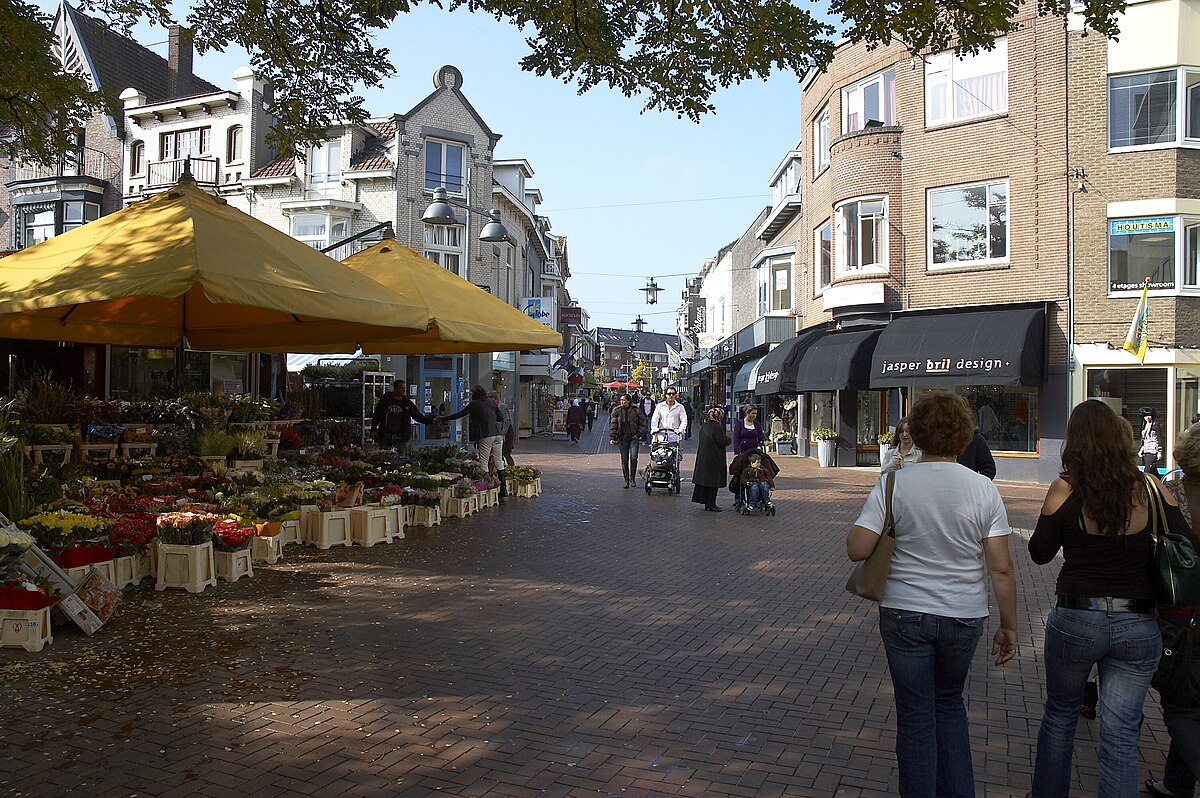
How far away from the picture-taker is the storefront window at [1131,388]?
18.1m

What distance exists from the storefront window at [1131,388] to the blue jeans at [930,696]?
17.0 metres

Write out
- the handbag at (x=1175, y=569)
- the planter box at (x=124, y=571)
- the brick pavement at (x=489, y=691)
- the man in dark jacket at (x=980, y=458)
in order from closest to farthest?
the handbag at (x=1175, y=569) < the brick pavement at (x=489, y=691) < the planter box at (x=124, y=571) < the man in dark jacket at (x=980, y=458)

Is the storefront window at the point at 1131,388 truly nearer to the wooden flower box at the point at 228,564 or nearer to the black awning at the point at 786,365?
the black awning at the point at 786,365

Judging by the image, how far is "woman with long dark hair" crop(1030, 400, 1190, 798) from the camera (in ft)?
10.6

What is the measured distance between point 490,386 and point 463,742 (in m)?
33.1

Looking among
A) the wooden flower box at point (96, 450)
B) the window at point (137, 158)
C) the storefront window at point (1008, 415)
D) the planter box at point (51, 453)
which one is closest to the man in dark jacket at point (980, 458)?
the wooden flower box at point (96, 450)

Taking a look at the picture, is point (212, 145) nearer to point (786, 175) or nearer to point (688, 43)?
point (786, 175)

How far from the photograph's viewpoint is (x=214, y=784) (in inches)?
143

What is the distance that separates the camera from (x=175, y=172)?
3189cm

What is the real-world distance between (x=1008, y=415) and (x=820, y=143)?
9.51m

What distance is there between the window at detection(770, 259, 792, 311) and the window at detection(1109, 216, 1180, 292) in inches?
533

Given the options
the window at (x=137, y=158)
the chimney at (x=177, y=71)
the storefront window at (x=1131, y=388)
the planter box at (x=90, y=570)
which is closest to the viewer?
the planter box at (x=90, y=570)

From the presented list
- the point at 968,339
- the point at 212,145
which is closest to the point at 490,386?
the point at 212,145

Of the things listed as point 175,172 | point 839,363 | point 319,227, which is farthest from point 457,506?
point 175,172
